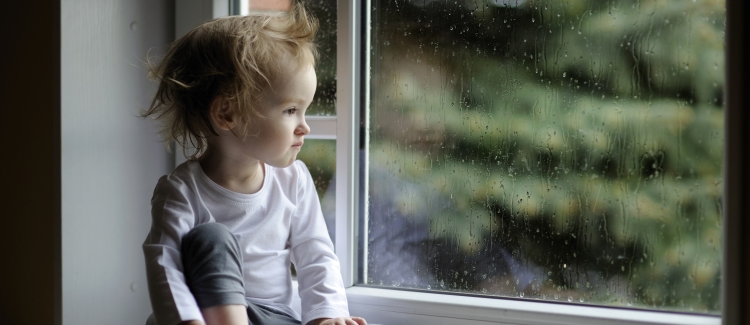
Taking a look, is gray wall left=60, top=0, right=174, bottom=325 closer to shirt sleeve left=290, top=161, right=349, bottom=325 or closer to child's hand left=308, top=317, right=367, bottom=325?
shirt sleeve left=290, top=161, right=349, bottom=325

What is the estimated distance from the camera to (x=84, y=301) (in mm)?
1201

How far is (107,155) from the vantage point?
1.24 metres

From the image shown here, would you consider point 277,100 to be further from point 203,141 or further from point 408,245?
point 408,245

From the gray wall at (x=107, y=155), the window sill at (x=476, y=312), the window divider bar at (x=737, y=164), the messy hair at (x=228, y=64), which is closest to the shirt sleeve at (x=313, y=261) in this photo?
the window sill at (x=476, y=312)

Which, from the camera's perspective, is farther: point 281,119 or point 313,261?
point 313,261

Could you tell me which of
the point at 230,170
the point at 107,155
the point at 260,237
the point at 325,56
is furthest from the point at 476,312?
the point at 107,155

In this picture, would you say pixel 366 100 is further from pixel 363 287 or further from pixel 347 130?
pixel 363 287

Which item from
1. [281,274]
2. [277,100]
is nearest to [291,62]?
[277,100]

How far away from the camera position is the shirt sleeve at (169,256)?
36.5 inches

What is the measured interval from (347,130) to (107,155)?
50 cm

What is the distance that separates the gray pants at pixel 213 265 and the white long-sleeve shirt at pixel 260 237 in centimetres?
2

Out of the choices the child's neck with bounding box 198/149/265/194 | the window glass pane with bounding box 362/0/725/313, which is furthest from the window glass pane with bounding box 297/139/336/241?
the child's neck with bounding box 198/149/265/194

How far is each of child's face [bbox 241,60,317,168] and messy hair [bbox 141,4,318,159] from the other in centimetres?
2

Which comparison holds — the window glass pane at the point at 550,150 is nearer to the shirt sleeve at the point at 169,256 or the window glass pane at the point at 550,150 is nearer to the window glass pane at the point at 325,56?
the window glass pane at the point at 325,56
